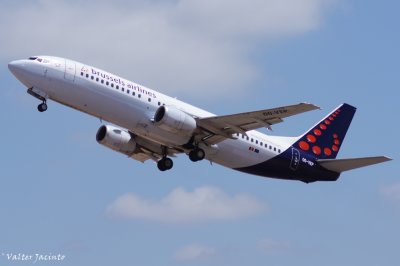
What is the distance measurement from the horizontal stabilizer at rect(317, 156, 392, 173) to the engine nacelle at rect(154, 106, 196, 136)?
10901 millimetres

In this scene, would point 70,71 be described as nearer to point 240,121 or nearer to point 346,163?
point 240,121

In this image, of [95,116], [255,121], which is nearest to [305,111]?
[255,121]

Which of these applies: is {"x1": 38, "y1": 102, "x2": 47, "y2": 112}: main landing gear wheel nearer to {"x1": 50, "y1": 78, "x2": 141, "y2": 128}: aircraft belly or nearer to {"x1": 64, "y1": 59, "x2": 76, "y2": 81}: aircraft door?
{"x1": 50, "y1": 78, "x2": 141, "y2": 128}: aircraft belly

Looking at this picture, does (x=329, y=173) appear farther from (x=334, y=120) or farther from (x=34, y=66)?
(x=34, y=66)

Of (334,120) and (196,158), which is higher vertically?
(334,120)

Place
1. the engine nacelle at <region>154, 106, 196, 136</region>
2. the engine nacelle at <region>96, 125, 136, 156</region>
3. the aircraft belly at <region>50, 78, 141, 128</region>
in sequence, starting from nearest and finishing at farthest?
the aircraft belly at <region>50, 78, 141, 128</region> → the engine nacelle at <region>154, 106, 196, 136</region> → the engine nacelle at <region>96, 125, 136, 156</region>

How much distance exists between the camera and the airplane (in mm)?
57188

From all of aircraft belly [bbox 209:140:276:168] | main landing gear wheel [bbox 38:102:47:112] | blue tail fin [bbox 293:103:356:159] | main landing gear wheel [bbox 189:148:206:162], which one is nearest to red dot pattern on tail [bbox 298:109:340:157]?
blue tail fin [bbox 293:103:356:159]

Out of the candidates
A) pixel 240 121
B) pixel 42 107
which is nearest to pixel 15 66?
pixel 42 107

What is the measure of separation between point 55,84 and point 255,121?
463 inches

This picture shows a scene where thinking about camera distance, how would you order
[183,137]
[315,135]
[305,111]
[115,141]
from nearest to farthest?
[305,111]
[183,137]
[115,141]
[315,135]

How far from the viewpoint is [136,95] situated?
58.2 metres

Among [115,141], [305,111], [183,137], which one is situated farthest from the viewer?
[115,141]

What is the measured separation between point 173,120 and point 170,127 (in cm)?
48
